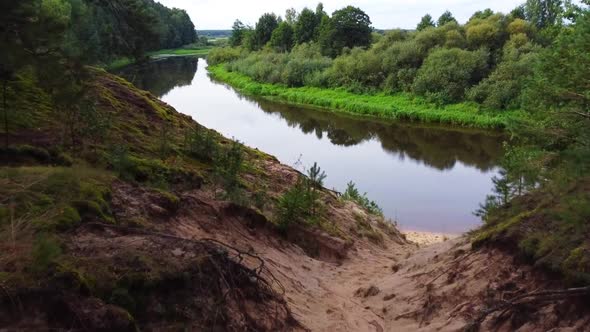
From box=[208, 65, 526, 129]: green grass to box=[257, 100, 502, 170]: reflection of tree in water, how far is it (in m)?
1.81

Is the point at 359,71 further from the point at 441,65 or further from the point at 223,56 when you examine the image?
the point at 223,56

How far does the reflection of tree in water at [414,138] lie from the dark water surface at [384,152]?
0.05m

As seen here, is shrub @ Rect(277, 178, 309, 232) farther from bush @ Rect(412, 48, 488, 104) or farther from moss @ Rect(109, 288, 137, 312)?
bush @ Rect(412, 48, 488, 104)

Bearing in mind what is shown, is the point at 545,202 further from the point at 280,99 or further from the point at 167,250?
the point at 280,99

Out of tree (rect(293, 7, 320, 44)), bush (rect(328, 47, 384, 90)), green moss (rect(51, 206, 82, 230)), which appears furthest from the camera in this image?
tree (rect(293, 7, 320, 44))

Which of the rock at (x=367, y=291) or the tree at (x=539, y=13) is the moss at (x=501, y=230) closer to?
the rock at (x=367, y=291)

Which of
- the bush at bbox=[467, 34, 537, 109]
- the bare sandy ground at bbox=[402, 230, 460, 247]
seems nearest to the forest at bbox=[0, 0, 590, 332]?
the bare sandy ground at bbox=[402, 230, 460, 247]

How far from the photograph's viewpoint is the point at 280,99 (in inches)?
2234

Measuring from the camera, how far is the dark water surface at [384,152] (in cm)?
2280

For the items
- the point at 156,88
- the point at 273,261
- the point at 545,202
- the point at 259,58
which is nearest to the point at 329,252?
the point at 273,261

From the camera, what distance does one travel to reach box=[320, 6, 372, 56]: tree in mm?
69250

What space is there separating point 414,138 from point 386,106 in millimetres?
9741

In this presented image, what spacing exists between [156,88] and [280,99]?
1322 centimetres

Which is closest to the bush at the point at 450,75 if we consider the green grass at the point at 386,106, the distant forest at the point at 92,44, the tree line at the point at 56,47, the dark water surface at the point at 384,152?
the green grass at the point at 386,106
